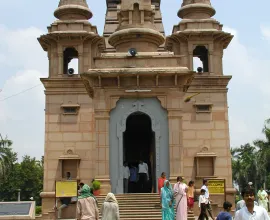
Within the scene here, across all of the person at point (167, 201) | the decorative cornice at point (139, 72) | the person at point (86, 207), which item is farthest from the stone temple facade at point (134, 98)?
the person at point (86, 207)

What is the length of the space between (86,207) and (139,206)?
647cm

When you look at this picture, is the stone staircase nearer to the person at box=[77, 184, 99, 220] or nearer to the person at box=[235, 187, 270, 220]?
the person at box=[77, 184, 99, 220]

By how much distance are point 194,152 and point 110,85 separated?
11.3 metres

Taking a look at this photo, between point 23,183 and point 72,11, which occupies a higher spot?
point 72,11

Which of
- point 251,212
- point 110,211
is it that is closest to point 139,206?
point 110,211

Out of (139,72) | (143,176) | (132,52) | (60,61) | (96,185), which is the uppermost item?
(60,61)

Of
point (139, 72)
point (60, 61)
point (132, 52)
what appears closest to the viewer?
point (139, 72)

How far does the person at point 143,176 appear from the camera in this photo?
20.3m

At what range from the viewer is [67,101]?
97.8ft

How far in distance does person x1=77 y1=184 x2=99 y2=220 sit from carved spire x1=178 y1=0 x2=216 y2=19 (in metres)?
22.2

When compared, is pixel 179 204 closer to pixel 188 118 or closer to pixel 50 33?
pixel 188 118

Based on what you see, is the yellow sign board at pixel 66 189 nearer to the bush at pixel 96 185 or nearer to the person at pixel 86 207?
the bush at pixel 96 185

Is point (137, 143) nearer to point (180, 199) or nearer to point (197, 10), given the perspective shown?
point (180, 199)

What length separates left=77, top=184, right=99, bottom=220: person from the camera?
11.3 m
